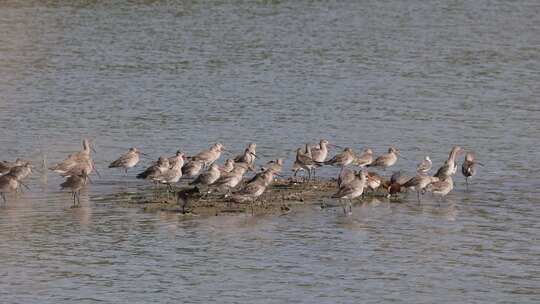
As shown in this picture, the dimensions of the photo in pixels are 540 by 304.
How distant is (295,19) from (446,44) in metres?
9.44

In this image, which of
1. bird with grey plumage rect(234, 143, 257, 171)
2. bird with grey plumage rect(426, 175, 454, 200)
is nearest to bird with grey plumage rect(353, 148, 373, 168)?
bird with grey plumage rect(234, 143, 257, 171)

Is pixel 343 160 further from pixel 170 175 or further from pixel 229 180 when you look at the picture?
pixel 170 175

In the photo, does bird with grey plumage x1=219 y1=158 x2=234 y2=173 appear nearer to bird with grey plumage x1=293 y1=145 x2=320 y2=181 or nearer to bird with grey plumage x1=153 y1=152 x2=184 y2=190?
bird with grey plumage x1=153 y1=152 x2=184 y2=190

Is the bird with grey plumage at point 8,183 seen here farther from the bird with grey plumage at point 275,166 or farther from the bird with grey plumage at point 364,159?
the bird with grey plumage at point 364,159

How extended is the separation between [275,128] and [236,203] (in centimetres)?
905

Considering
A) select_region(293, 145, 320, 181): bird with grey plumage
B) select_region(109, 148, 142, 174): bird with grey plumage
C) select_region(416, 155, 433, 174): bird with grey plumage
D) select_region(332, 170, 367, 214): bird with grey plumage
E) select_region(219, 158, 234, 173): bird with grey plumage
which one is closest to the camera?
select_region(332, 170, 367, 214): bird with grey plumage

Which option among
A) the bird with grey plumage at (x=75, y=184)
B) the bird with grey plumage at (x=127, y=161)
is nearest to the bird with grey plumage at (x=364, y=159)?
the bird with grey plumage at (x=127, y=161)

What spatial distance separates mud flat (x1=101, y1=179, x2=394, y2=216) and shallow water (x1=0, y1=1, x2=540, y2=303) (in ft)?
1.52

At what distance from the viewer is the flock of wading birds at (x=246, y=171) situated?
75.5 feet

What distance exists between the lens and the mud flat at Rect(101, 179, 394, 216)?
22703 mm

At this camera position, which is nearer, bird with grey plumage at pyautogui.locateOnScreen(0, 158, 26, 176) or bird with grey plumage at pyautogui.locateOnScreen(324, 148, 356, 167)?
bird with grey plumage at pyautogui.locateOnScreen(0, 158, 26, 176)

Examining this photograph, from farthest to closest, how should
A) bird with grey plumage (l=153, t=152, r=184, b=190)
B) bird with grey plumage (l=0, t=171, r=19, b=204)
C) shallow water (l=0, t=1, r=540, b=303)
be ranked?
bird with grey plumage (l=153, t=152, r=184, b=190)
bird with grey plumage (l=0, t=171, r=19, b=204)
shallow water (l=0, t=1, r=540, b=303)

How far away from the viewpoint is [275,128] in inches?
1256

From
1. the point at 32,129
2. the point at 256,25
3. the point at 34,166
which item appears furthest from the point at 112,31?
the point at 34,166
